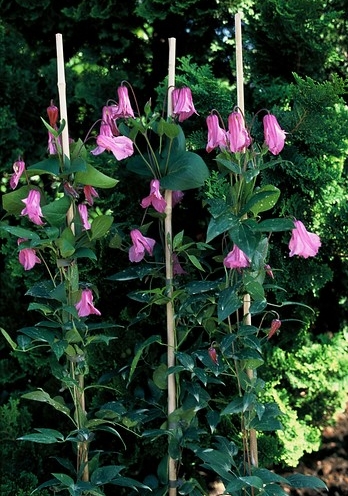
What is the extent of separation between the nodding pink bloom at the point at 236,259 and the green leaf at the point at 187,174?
24 centimetres

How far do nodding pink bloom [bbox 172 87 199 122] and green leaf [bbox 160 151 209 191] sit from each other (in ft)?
0.41

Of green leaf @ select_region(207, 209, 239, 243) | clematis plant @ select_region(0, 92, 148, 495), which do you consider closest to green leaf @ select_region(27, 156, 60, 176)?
clematis plant @ select_region(0, 92, 148, 495)

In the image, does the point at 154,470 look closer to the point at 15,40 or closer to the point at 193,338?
the point at 193,338

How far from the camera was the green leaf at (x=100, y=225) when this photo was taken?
6.59 feet

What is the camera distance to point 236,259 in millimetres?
1949

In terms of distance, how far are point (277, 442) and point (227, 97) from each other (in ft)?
4.29

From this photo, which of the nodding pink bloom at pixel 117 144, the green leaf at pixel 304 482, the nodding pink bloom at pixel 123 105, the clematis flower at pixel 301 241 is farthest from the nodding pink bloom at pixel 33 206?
the green leaf at pixel 304 482

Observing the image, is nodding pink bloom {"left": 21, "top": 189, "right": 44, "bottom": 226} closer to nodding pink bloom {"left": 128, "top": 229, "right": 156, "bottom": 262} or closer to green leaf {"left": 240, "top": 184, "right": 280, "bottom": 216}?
nodding pink bloom {"left": 128, "top": 229, "right": 156, "bottom": 262}

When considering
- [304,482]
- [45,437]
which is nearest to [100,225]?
[45,437]

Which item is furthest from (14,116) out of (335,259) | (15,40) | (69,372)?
(335,259)

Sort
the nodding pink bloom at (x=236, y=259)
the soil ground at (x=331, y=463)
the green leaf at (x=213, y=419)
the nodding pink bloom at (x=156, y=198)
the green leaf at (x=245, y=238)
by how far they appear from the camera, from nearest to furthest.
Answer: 1. the green leaf at (x=245, y=238)
2. the nodding pink bloom at (x=236, y=259)
3. the nodding pink bloom at (x=156, y=198)
4. the green leaf at (x=213, y=419)
5. the soil ground at (x=331, y=463)

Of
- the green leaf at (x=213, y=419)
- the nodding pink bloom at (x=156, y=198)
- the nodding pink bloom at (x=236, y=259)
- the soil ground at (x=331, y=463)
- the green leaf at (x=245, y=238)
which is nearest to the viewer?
the green leaf at (x=245, y=238)

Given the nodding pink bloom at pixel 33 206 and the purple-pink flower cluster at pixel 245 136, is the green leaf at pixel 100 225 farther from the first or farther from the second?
the purple-pink flower cluster at pixel 245 136

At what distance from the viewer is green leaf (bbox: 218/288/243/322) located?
194 cm
